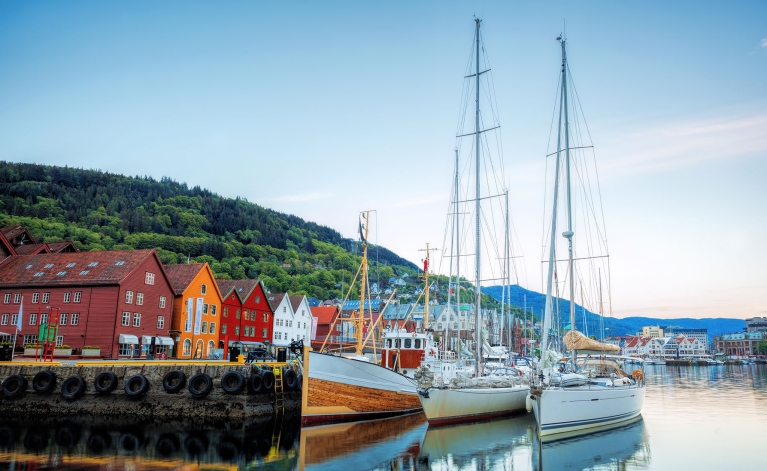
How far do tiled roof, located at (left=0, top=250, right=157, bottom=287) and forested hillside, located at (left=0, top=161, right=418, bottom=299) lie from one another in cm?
6719

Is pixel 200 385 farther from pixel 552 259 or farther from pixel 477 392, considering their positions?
pixel 552 259

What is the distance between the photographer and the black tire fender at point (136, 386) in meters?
31.1

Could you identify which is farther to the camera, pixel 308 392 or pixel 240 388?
pixel 240 388

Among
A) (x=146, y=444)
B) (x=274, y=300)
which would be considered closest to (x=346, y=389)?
(x=146, y=444)

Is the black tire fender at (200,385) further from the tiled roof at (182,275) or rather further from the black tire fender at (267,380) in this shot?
the tiled roof at (182,275)

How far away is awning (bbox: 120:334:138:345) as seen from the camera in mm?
44812

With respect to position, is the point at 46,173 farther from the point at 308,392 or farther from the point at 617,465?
the point at 617,465

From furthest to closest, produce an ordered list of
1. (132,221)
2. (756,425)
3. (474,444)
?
(132,221) < (756,425) < (474,444)

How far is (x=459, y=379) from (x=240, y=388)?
12.3 meters

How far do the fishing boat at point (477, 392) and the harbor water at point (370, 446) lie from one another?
76 centimetres

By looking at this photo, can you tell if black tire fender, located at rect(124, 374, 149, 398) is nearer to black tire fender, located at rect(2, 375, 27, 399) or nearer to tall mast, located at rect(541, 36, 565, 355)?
black tire fender, located at rect(2, 375, 27, 399)

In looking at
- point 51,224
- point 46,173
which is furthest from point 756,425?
point 46,173

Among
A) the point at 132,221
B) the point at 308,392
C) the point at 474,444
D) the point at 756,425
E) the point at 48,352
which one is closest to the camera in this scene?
the point at 474,444

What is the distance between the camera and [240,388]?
101 ft
